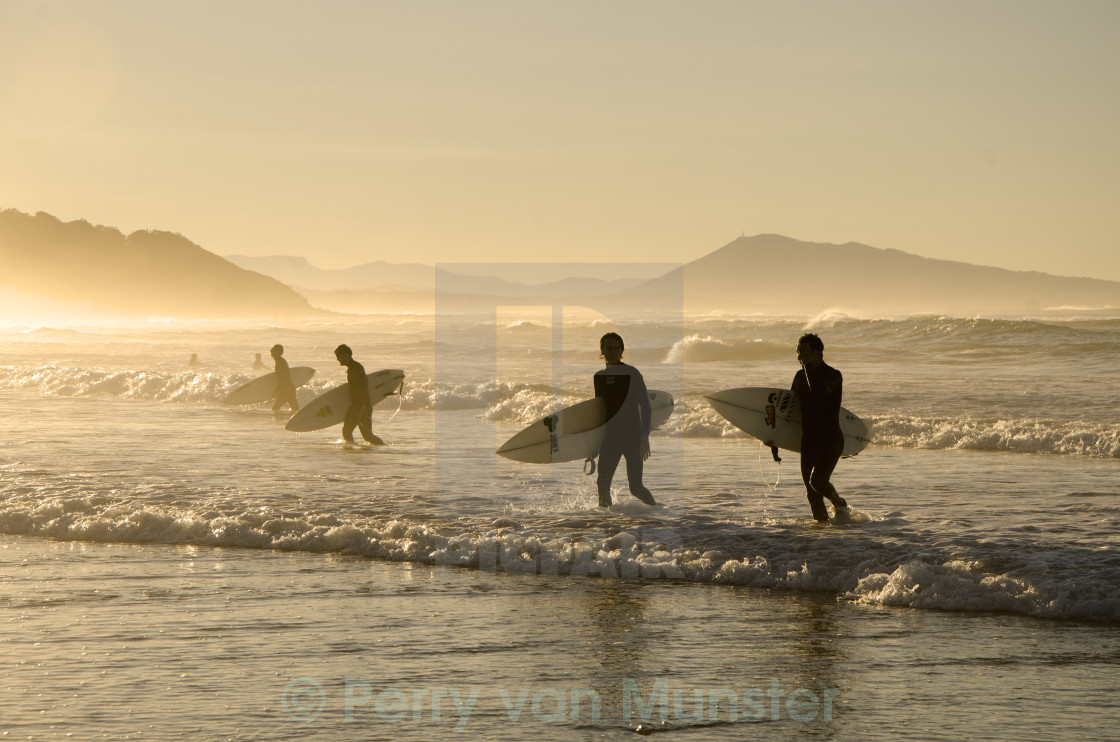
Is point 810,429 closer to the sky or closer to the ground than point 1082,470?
closer to the sky

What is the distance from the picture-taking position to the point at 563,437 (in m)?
10.6

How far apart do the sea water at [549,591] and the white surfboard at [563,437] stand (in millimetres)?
467

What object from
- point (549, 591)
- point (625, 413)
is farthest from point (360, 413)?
point (549, 591)

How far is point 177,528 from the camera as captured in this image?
898cm

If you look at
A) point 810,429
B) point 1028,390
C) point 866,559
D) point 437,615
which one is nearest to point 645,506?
point 810,429

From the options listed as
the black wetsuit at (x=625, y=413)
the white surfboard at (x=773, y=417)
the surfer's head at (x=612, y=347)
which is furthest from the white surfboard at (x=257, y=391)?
the surfer's head at (x=612, y=347)

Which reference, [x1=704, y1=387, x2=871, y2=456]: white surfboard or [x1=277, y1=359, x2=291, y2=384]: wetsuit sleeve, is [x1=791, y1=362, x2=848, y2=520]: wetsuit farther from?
[x1=277, y1=359, x2=291, y2=384]: wetsuit sleeve

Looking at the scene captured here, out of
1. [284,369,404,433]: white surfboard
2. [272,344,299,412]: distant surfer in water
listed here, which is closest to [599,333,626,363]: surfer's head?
[284,369,404,433]: white surfboard

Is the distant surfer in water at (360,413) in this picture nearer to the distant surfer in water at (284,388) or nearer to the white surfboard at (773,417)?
the distant surfer in water at (284,388)

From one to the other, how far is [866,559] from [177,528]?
5961 mm

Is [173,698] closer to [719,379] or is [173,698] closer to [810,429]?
[810,429]

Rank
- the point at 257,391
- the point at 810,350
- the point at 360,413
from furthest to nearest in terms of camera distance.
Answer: the point at 257,391 < the point at 360,413 < the point at 810,350

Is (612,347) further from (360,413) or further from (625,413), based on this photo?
(360,413)

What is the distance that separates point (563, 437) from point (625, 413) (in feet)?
5.29
